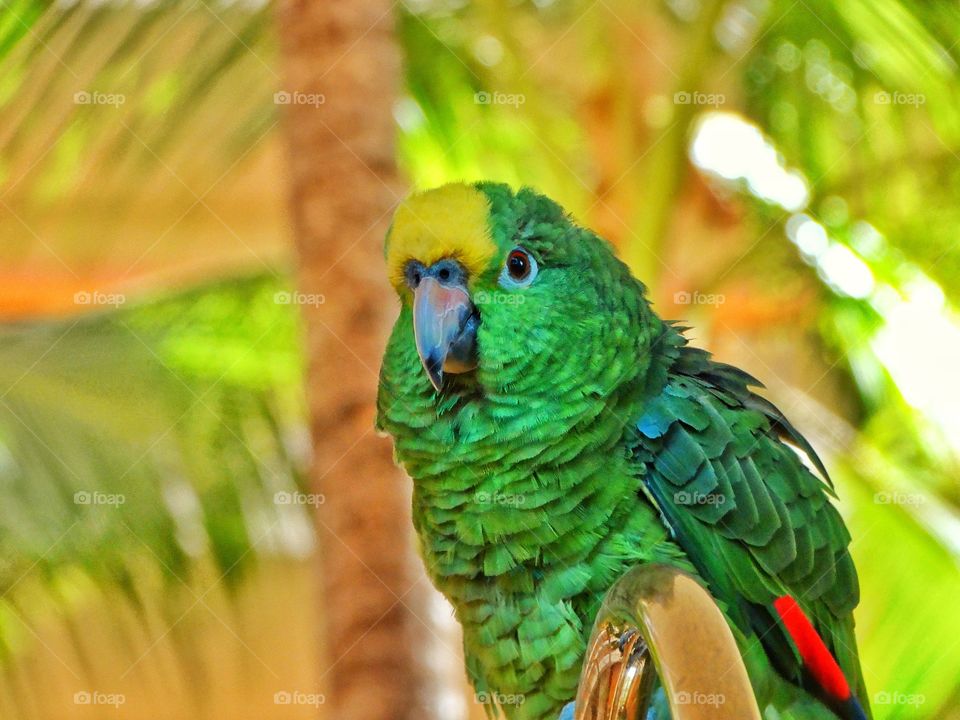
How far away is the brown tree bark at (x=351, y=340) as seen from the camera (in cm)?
141

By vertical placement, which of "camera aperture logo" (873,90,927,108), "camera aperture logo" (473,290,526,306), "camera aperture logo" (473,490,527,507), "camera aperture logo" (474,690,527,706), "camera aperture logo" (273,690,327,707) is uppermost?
"camera aperture logo" (873,90,927,108)

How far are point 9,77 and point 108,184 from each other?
0.24 m

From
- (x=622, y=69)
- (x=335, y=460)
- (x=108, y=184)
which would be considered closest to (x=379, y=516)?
(x=335, y=460)

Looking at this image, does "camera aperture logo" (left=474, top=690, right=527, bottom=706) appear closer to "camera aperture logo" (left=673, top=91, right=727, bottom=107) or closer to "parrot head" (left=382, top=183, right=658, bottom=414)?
"parrot head" (left=382, top=183, right=658, bottom=414)

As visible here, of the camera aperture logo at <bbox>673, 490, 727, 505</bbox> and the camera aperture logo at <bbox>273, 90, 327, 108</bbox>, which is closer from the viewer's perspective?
the camera aperture logo at <bbox>673, 490, 727, 505</bbox>

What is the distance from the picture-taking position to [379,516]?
1426 millimetres

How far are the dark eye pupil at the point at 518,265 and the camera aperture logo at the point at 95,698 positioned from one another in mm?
1435

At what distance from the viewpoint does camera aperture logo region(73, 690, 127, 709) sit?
73.0 inches

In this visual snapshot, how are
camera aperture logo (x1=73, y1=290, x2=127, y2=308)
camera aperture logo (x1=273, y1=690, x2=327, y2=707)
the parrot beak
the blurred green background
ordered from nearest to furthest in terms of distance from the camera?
the parrot beak
the blurred green background
camera aperture logo (x1=73, y1=290, x2=127, y2=308)
camera aperture logo (x1=273, y1=690, x2=327, y2=707)

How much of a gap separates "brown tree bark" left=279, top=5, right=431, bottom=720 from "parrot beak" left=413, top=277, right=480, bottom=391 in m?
0.50

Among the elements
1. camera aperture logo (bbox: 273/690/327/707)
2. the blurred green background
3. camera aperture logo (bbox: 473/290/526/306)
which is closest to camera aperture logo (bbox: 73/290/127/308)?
the blurred green background

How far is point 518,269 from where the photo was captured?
0.96 meters

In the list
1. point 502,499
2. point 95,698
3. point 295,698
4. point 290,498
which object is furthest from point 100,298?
point 502,499

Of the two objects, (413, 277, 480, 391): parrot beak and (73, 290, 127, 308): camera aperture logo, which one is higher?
(73, 290, 127, 308): camera aperture logo
